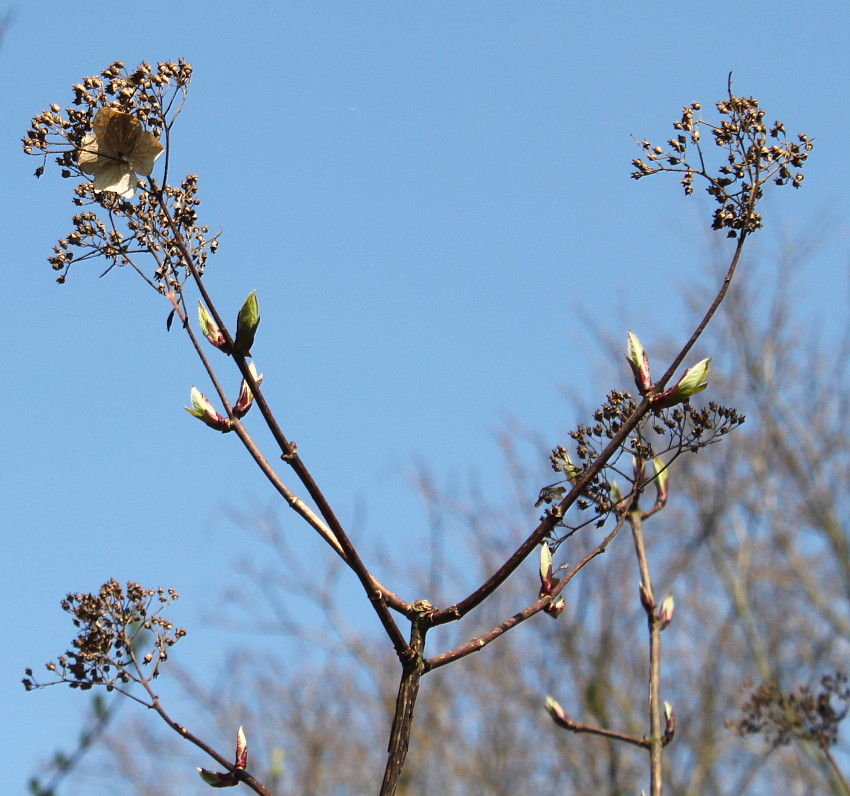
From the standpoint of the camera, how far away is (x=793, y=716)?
346 cm

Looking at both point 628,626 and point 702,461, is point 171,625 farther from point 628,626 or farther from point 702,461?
point 702,461

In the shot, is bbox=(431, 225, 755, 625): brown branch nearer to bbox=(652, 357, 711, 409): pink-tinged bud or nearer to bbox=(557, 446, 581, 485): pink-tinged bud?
bbox=(652, 357, 711, 409): pink-tinged bud

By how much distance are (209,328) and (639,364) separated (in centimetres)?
70

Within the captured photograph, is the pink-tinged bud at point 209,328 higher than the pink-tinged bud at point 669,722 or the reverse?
higher

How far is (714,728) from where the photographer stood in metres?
10.2

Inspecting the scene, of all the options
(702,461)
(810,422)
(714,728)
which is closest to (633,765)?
(714,728)

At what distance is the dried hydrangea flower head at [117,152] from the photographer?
59.2 inches

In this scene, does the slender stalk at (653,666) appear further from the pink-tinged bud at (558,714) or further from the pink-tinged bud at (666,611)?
the pink-tinged bud at (558,714)

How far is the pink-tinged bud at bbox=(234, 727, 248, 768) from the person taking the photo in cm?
154

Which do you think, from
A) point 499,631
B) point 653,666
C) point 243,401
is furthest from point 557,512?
point 653,666

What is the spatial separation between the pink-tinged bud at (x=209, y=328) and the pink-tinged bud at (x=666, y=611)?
1.31 meters

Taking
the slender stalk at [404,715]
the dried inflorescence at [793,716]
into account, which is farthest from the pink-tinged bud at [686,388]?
the dried inflorescence at [793,716]

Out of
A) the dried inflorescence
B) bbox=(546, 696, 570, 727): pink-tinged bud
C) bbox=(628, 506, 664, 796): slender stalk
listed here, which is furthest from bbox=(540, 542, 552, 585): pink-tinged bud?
the dried inflorescence

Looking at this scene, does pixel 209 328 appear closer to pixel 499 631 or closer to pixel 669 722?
pixel 499 631
